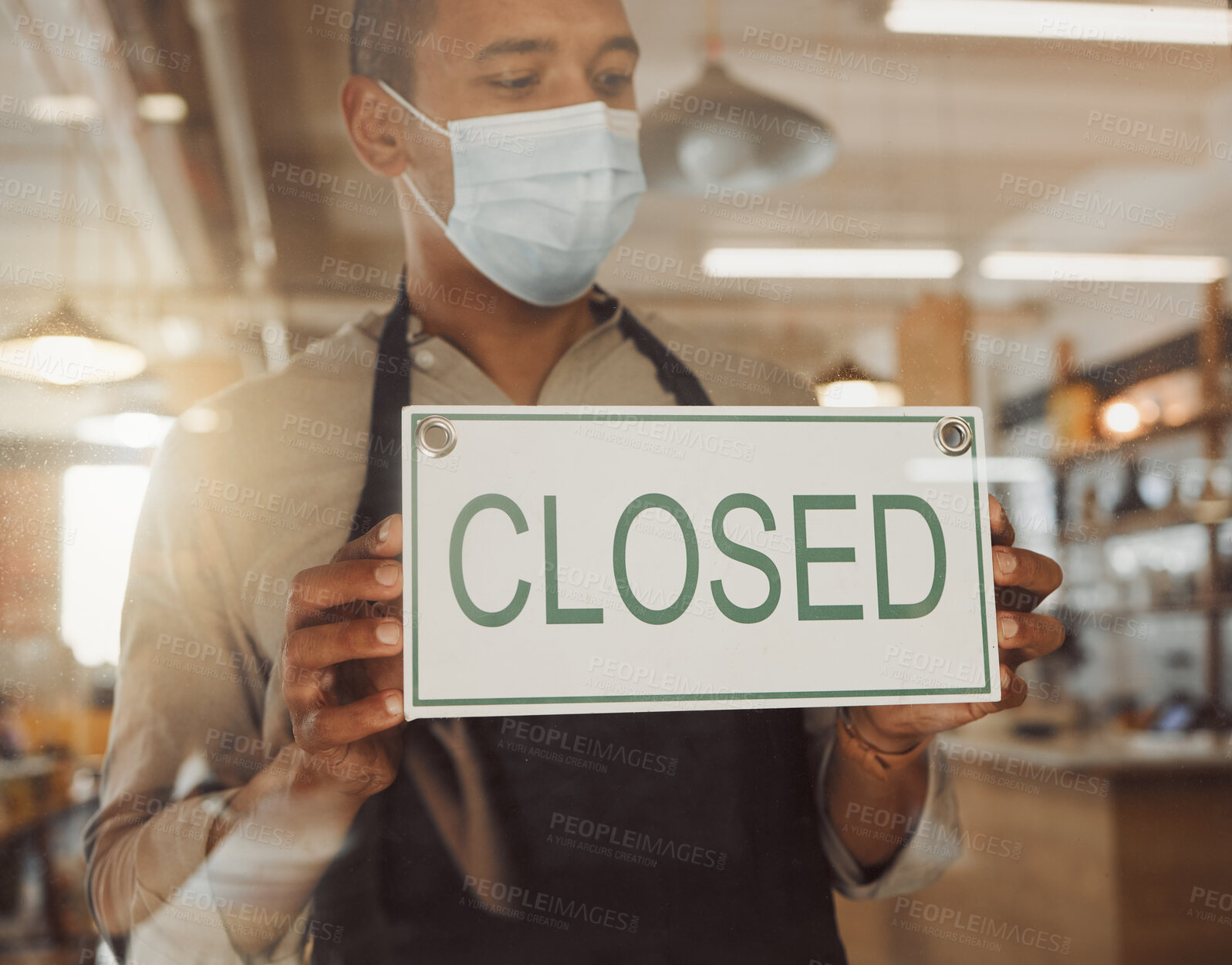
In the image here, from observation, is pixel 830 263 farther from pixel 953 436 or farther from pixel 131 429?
pixel 131 429

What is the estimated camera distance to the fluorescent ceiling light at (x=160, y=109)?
3.35 feet

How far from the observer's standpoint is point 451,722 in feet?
3.26

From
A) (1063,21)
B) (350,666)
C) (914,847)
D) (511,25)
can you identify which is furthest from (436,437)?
(1063,21)

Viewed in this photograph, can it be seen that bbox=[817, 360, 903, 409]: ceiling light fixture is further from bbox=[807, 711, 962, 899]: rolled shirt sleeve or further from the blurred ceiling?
bbox=[807, 711, 962, 899]: rolled shirt sleeve

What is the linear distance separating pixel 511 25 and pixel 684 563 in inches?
25.4

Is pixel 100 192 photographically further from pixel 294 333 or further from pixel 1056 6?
pixel 1056 6

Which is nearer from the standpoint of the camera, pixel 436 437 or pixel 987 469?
pixel 436 437

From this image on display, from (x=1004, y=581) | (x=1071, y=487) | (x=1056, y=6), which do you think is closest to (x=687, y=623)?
(x=1004, y=581)

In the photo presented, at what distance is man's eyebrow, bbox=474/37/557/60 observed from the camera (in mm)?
1028

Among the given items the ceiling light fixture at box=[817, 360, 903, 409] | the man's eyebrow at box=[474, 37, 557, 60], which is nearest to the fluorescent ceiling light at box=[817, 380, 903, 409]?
the ceiling light fixture at box=[817, 360, 903, 409]

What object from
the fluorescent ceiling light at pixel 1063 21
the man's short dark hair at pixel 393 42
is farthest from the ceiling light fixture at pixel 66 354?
the fluorescent ceiling light at pixel 1063 21

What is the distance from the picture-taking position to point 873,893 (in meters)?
1.07

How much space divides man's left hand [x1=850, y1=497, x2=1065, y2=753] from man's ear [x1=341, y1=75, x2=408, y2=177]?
2.64ft

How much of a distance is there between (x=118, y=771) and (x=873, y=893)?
86 centimetres
